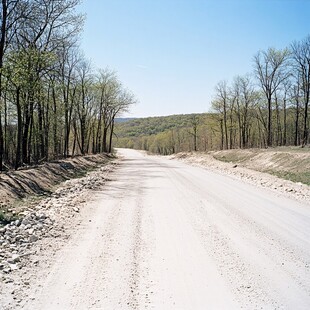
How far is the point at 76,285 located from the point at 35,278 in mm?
741

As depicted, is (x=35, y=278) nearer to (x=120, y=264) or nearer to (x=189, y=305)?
(x=120, y=264)

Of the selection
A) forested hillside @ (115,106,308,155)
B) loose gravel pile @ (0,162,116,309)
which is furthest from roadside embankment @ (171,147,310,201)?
forested hillside @ (115,106,308,155)

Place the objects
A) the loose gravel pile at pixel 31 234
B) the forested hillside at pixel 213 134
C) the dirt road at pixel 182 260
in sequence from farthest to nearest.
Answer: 1. the forested hillside at pixel 213 134
2. the loose gravel pile at pixel 31 234
3. the dirt road at pixel 182 260

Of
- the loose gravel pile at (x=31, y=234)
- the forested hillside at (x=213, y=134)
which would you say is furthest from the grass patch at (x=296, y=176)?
the forested hillside at (x=213, y=134)

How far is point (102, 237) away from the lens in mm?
6879

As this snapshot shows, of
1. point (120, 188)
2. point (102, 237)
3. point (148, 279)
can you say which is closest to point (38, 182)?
point (120, 188)

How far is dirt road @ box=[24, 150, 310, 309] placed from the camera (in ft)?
13.8

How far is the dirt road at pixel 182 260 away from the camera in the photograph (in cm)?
422

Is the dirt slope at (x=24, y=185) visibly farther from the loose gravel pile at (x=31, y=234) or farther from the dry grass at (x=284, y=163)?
the dry grass at (x=284, y=163)

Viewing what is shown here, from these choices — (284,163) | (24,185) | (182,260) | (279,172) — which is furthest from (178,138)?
(182,260)

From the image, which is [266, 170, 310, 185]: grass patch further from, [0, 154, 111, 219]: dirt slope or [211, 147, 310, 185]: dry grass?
[0, 154, 111, 219]: dirt slope

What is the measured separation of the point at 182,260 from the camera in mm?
5594

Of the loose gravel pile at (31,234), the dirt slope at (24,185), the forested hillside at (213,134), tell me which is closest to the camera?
the loose gravel pile at (31,234)

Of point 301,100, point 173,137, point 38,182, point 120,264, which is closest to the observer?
point 120,264
